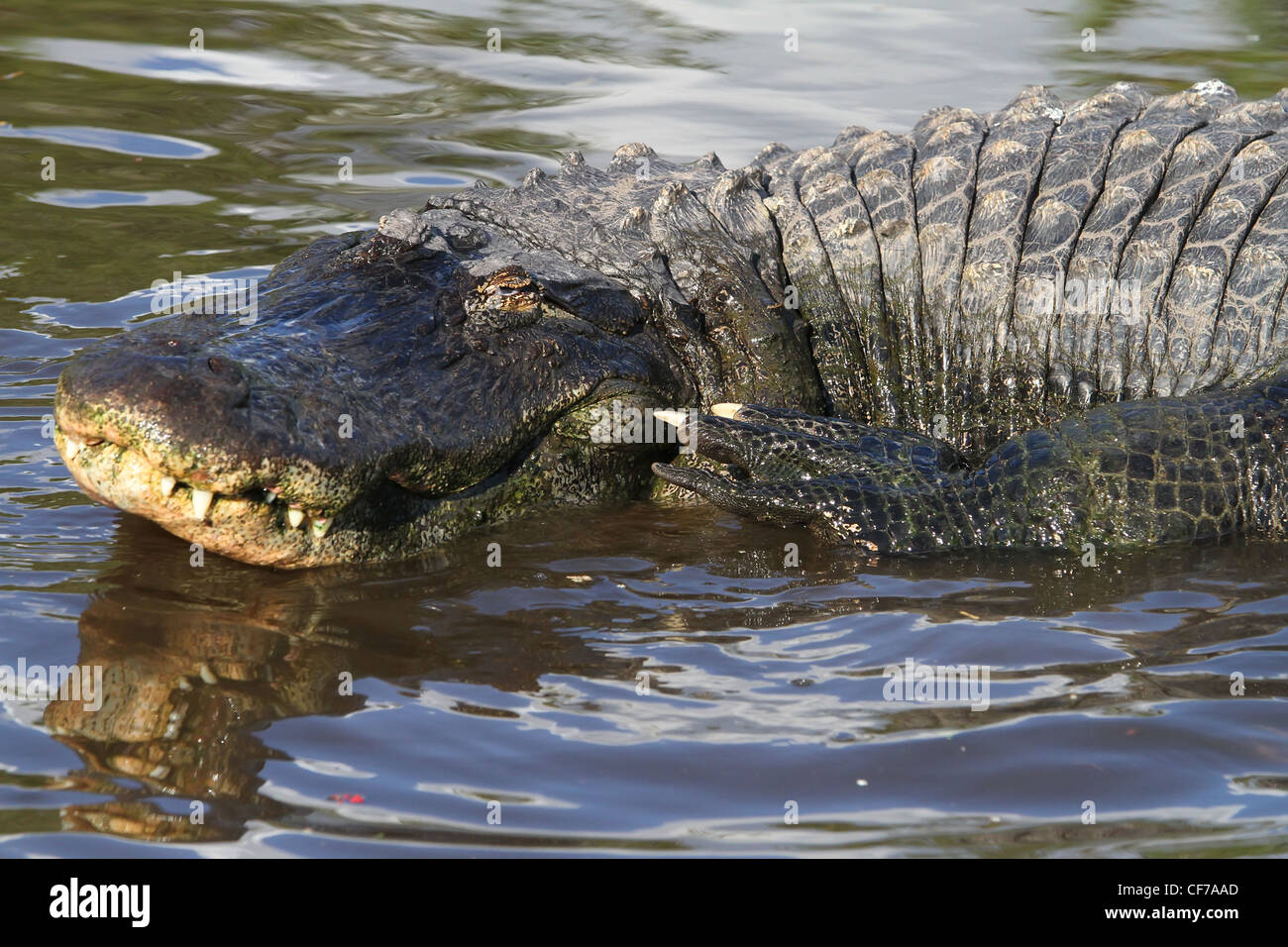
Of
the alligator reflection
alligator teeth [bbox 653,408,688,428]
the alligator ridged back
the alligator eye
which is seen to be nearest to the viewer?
the alligator reflection

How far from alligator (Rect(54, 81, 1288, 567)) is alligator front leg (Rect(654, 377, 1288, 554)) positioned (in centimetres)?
1

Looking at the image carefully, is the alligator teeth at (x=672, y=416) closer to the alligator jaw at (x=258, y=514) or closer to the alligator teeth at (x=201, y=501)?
the alligator jaw at (x=258, y=514)

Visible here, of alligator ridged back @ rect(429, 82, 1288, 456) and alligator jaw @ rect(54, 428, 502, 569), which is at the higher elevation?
alligator ridged back @ rect(429, 82, 1288, 456)

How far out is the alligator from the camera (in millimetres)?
4180

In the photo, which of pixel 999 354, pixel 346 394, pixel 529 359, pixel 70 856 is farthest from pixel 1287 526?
pixel 70 856

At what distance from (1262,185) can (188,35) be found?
24.7 ft

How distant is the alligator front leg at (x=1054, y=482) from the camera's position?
4.55m

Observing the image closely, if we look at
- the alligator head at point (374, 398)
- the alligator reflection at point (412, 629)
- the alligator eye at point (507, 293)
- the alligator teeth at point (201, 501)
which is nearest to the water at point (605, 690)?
the alligator reflection at point (412, 629)

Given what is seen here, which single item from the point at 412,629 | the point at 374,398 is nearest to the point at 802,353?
the point at 374,398

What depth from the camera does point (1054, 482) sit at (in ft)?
15.0

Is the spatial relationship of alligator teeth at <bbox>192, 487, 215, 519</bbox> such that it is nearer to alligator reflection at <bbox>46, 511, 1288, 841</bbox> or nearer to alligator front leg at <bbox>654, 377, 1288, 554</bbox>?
alligator reflection at <bbox>46, 511, 1288, 841</bbox>

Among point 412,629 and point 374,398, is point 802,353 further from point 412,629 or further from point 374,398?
point 412,629

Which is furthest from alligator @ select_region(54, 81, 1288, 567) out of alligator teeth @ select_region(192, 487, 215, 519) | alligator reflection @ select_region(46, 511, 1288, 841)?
alligator reflection @ select_region(46, 511, 1288, 841)

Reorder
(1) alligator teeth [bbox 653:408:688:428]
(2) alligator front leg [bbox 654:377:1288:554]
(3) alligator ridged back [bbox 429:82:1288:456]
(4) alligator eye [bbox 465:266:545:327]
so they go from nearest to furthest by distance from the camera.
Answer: (2) alligator front leg [bbox 654:377:1288:554]
(4) alligator eye [bbox 465:266:545:327]
(1) alligator teeth [bbox 653:408:688:428]
(3) alligator ridged back [bbox 429:82:1288:456]
